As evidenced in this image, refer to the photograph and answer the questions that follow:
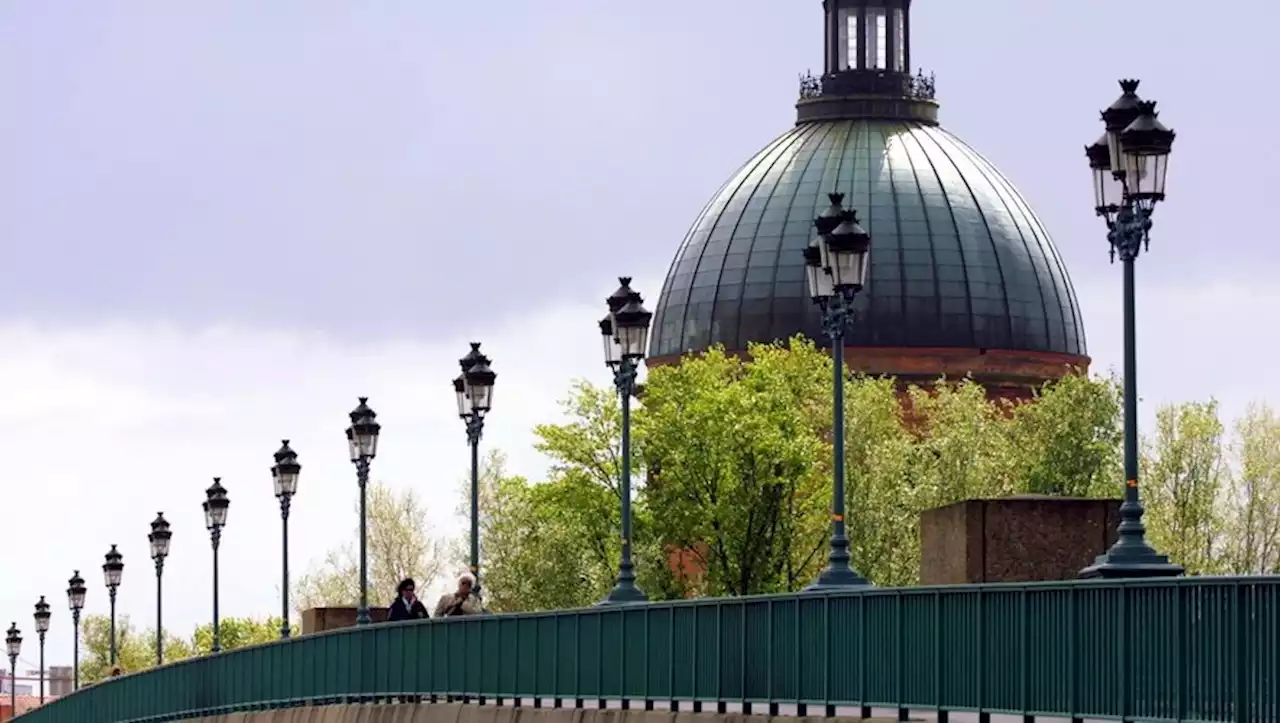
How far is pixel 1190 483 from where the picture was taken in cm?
9631

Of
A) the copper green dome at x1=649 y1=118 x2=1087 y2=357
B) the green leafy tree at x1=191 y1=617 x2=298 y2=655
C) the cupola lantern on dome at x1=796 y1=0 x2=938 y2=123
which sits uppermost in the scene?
the cupola lantern on dome at x1=796 y1=0 x2=938 y2=123

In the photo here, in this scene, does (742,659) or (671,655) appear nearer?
(742,659)

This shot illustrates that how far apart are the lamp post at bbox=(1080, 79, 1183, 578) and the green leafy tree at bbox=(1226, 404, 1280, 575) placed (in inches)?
2432

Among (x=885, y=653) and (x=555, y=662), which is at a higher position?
(x=885, y=653)

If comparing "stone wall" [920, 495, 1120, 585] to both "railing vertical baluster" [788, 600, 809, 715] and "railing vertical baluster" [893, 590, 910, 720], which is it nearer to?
"railing vertical baluster" [788, 600, 809, 715]

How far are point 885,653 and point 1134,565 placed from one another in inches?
88.1

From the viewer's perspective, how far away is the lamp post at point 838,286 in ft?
131

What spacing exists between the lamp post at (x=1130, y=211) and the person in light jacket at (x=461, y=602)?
14.0m

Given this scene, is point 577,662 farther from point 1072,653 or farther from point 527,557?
point 527,557

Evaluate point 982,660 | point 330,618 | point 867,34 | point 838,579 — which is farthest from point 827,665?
point 867,34

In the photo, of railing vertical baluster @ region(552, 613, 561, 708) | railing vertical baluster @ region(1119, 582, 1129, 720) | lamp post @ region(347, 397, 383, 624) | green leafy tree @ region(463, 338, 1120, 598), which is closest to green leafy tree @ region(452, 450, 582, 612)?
green leafy tree @ region(463, 338, 1120, 598)

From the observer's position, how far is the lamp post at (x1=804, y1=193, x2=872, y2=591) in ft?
131

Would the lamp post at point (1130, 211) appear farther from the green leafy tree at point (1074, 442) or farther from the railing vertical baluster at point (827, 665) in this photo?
the green leafy tree at point (1074, 442)

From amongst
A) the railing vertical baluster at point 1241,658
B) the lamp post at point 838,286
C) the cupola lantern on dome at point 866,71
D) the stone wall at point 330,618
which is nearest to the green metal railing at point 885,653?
the railing vertical baluster at point 1241,658
